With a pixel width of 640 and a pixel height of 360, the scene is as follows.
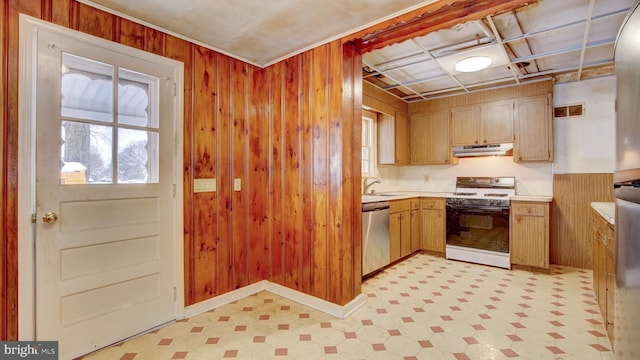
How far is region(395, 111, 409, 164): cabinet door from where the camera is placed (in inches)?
185

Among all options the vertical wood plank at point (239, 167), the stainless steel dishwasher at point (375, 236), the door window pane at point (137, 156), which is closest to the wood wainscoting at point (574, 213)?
the stainless steel dishwasher at point (375, 236)

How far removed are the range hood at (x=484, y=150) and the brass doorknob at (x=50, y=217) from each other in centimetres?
473

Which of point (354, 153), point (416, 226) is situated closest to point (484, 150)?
point (416, 226)

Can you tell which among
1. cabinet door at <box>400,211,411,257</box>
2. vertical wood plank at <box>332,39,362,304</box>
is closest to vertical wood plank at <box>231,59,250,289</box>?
vertical wood plank at <box>332,39,362,304</box>

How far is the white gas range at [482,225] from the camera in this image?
386 cm

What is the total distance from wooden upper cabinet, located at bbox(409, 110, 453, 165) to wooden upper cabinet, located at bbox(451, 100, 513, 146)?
0.13 m

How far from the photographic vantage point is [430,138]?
4832mm

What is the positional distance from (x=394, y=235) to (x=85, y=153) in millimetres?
3345

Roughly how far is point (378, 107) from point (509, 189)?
228 cm

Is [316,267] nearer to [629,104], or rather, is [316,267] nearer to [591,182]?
[629,104]

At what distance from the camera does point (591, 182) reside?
3.80 metres

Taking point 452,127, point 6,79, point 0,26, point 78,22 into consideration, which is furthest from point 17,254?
point 452,127

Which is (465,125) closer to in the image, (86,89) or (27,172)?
(86,89)

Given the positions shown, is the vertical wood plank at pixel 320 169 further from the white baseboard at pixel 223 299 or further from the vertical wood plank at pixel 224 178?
the vertical wood plank at pixel 224 178
